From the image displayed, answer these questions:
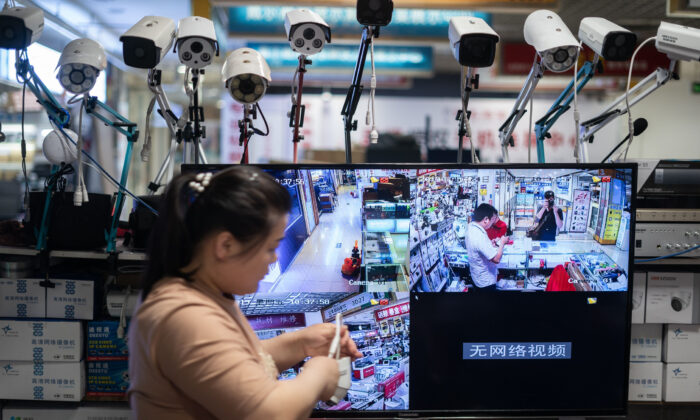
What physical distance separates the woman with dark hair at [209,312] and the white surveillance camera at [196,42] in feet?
3.25

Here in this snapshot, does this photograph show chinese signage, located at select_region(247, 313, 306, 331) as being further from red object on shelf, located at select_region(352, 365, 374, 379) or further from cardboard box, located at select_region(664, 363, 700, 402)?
cardboard box, located at select_region(664, 363, 700, 402)

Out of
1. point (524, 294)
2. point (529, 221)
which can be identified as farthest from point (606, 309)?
point (529, 221)

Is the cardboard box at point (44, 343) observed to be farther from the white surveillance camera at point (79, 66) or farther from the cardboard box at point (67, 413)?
the white surveillance camera at point (79, 66)

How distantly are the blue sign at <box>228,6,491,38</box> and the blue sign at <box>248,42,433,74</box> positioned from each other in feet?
3.41

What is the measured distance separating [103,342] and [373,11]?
61.5 inches

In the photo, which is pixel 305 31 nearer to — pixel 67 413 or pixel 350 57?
pixel 67 413

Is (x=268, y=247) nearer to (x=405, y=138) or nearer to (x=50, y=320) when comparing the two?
(x=50, y=320)

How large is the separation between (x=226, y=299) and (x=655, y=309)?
68.4 inches

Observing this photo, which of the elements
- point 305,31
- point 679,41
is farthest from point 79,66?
point 679,41

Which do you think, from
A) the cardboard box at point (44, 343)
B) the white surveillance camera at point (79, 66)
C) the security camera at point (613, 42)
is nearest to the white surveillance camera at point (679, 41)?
the security camera at point (613, 42)

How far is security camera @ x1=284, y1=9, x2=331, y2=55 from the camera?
2045 mm

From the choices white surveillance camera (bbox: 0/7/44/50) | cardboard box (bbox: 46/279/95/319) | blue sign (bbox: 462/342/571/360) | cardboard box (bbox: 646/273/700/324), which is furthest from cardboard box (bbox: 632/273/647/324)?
white surveillance camera (bbox: 0/7/44/50)

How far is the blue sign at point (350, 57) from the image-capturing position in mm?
5086

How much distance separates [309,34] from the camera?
206cm
